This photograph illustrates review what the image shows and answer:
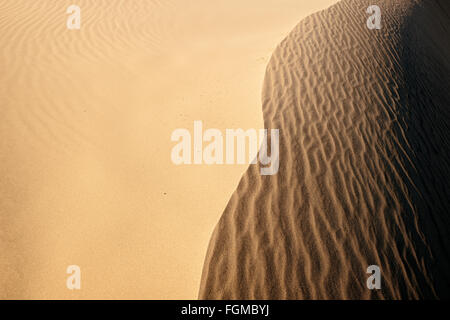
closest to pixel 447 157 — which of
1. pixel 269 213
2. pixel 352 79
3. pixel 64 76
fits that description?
pixel 352 79

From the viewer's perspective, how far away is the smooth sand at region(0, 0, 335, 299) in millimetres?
3076

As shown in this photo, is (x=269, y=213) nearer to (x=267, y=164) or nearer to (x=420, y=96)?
(x=267, y=164)

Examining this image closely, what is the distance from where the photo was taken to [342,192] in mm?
3309

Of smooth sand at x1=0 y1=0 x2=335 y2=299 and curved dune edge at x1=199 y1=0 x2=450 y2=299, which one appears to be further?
smooth sand at x1=0 y1=0 x2=335 y2=299

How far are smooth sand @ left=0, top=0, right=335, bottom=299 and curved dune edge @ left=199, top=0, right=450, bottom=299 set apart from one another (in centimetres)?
57

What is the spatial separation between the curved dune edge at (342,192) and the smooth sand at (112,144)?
0.57 metres

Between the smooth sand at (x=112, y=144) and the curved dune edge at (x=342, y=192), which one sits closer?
the curved dune edge at (x=342, y=192)

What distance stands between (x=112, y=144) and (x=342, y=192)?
3843mm

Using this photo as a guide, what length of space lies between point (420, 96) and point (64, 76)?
7798mm

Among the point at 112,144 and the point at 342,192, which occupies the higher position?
the point at 112,144

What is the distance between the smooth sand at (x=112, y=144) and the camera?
3076mm

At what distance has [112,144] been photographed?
4.41 m

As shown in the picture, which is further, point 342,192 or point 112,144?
point 112,144
